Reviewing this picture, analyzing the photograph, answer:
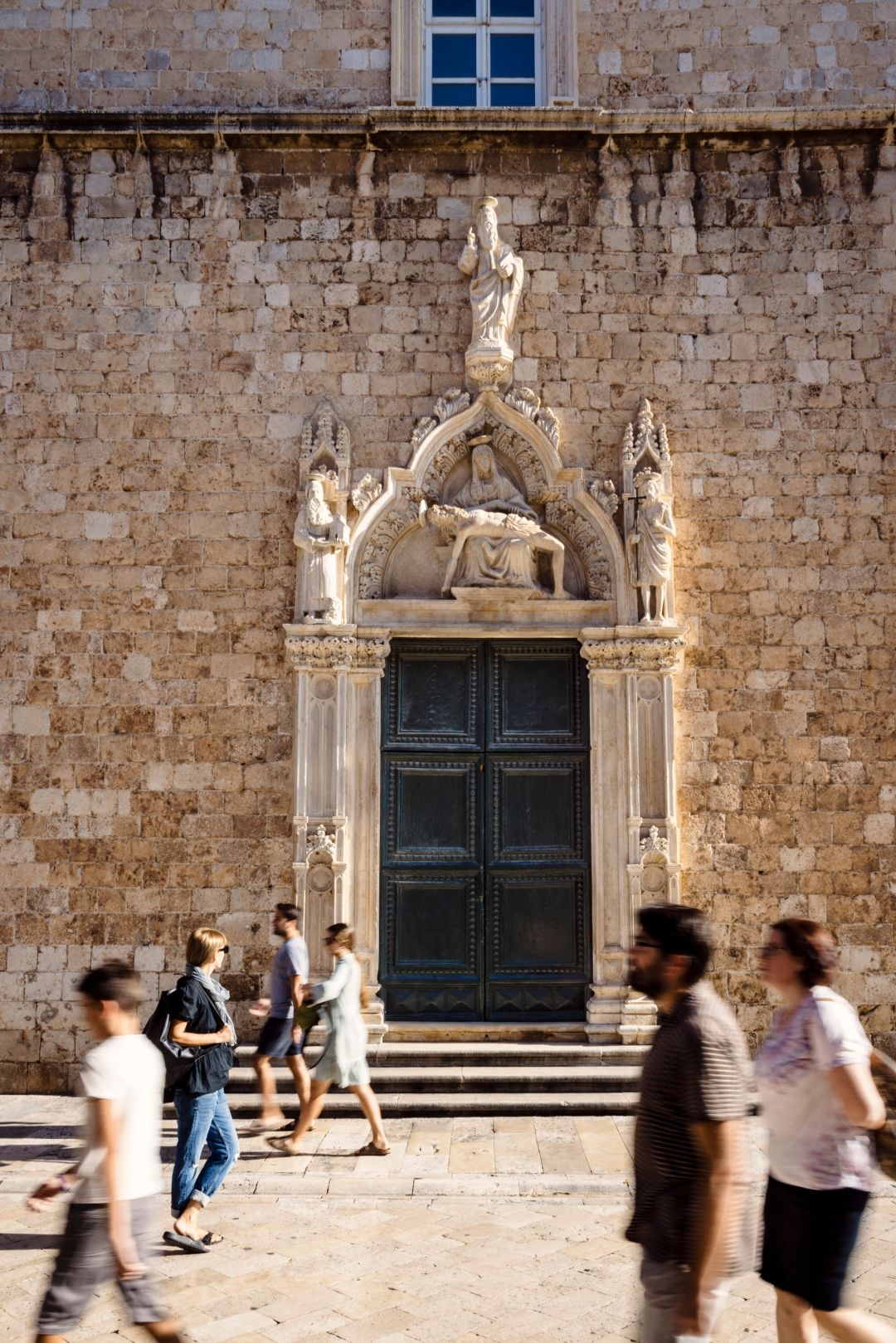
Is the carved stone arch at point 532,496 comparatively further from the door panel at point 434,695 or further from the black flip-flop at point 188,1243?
the black flip-flop at point 188,1243

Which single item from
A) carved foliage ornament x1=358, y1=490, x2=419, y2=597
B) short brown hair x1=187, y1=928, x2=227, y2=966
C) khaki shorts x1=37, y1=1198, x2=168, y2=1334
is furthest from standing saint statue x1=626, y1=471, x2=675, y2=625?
khaki shorts x1=37, y1=1198, x2=168, y2=1334

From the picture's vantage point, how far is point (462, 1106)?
7.75 meters

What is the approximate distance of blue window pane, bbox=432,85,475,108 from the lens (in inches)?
391

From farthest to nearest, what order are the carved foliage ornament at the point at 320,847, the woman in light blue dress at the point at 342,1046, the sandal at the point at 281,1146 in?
1. the carved foliage ornament at the point at 320,847
2. the sandal at the point at 281,1146
3. the woman in light blue dress at the point at 342,1046

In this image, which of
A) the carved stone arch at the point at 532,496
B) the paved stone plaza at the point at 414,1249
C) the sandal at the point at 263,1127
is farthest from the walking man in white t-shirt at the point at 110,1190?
the carved stone arch at the point at 532,496

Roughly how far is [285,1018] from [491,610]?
142 inches

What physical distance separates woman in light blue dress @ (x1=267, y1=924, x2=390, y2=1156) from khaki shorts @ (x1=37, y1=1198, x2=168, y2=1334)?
10.2 ft

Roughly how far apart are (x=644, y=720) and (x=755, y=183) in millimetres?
4435

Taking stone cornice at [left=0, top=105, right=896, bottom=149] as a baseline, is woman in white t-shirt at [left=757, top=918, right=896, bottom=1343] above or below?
below

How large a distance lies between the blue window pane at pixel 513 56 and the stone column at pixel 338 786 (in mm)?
4950

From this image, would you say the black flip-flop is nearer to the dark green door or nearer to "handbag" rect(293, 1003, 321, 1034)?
"handbag" rect(293, 1003, 321, 1034)

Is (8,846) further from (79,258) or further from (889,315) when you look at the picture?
(889,315)

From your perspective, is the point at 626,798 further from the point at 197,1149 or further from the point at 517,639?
the point at 197,1149

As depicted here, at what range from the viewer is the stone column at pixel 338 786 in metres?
8.64
